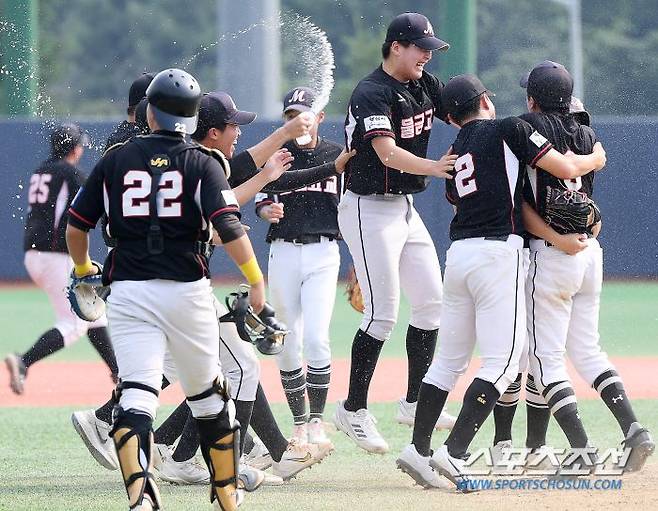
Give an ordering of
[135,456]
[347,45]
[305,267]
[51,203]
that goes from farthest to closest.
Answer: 1. [347,45]
2. [51,203]
3. [305,267]
4. [135,456]

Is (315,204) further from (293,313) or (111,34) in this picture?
(111,34)

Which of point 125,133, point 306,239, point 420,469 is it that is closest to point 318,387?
point 306,239

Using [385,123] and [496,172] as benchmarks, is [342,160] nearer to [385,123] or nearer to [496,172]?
[385,123]

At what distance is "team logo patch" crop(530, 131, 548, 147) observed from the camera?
5652 millimetres

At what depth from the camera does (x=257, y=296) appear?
5.07 metres

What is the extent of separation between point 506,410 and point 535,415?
0.15 metres

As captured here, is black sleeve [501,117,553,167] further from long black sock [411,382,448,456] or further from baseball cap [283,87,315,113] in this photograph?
baseball cap [283,87,315,113]

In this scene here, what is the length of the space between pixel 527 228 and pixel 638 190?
10.5 meters

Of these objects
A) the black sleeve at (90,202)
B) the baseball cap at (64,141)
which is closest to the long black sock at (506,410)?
the black sleeve at (90,202)

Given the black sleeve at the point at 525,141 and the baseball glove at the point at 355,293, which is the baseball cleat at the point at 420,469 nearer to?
the black sleeve at the point at 525,141

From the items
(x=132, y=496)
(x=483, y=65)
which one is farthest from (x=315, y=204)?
(x=483, y=65)

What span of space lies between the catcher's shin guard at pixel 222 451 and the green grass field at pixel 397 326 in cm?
603

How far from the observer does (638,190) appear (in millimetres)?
15945

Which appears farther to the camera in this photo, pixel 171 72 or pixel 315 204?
pixel 315 204
